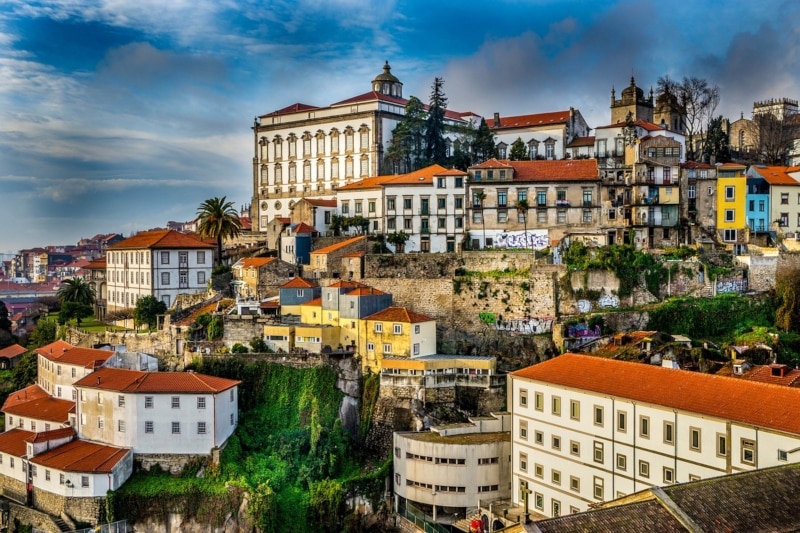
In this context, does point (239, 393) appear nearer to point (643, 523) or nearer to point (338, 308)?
point (338, 308)

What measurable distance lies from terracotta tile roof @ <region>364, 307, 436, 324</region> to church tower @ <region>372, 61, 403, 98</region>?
37624 mm

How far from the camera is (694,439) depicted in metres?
29.7

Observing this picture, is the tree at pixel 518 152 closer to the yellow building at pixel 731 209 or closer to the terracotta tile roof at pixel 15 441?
the yellow building at pixel 731 209

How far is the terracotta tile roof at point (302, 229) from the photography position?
60.2 m

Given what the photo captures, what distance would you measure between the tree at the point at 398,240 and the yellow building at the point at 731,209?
71.6 ft

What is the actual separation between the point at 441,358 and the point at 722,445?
1870 cm

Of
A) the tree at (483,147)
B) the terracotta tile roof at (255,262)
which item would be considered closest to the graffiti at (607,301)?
the terracotta tile roof at (255,262)

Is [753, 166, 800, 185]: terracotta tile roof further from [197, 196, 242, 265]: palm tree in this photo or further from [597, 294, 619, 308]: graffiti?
[197, 196, 242, 265]: palm tree

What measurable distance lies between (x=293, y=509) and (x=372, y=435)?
22.5 feet

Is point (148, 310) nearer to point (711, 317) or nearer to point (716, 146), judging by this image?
point (711, 317)

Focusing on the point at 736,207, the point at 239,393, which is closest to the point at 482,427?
the point at 239,393

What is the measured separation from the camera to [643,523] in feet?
71.4

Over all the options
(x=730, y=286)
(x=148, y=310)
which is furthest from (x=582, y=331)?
(x=148, y=310)

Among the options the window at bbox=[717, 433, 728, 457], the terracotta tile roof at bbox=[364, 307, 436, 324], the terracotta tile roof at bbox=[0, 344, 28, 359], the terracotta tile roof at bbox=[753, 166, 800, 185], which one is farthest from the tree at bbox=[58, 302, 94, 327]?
the terracotta tile roof at bbox=[753, 166, 800, 185]
